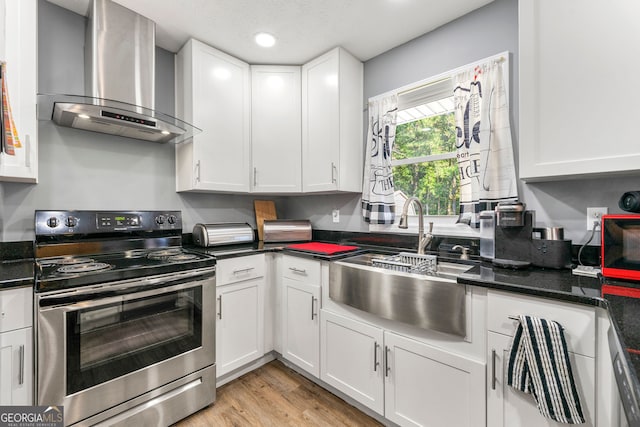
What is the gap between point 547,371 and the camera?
3.23ft

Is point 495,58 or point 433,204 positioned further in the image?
point 433,204

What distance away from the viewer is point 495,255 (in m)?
1.51

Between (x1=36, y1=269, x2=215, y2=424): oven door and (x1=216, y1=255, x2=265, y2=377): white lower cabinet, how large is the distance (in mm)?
103

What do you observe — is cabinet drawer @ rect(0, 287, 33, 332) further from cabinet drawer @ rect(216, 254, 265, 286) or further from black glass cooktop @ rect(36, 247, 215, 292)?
cabinet drawer @ rect(216, 254, 265, 286)

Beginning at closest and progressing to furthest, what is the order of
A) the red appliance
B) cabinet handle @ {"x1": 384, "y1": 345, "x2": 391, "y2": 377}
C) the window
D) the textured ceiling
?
the red appliance, cabinet handle @ {"x1": 384, "y1": 345, "x2": 391, "y2": 377}, the textured ceiling, the window

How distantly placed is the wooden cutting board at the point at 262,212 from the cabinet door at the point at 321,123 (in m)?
0.60

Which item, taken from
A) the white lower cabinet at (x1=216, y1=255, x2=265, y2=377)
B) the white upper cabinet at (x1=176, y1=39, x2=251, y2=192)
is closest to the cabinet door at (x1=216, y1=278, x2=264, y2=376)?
the white lower cabinet at (x1=216, y1=255, x2=265, y2=377)

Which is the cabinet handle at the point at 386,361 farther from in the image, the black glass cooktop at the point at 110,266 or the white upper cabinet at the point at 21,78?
the white upper cabinet at the point at 21,78

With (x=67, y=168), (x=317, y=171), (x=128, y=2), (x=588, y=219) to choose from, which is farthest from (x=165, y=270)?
(x=588, y=219)

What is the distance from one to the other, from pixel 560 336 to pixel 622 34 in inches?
47.9

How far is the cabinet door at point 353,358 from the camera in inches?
61.1

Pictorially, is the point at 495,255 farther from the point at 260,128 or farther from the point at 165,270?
the point at 260,128

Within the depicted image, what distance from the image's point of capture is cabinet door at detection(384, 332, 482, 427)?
4.02 feet

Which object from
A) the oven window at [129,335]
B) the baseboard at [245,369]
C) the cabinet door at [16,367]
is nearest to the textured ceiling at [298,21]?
the oven window at [129,335]
